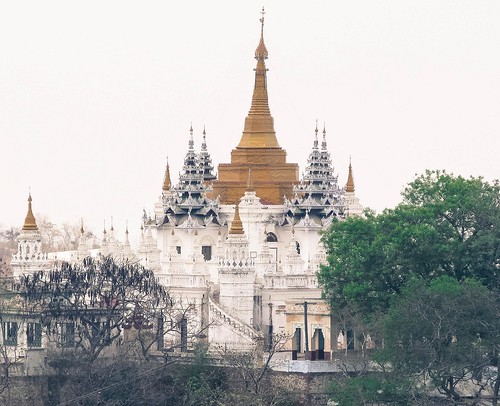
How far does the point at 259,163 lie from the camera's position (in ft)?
279

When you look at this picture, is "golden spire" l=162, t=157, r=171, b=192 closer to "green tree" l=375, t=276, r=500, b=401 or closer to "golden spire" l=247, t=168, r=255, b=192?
"golden spire" l=247, t=168, r=255, b=192

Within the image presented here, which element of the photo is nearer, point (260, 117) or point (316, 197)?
point (316, 197)

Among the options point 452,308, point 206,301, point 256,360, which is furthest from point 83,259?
point 452,308

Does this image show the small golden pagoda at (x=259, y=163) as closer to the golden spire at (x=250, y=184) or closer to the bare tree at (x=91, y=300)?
the golden spire at (x=250, y=184)

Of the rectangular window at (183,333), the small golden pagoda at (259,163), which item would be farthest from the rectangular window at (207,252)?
the rectangular window at (183,333)

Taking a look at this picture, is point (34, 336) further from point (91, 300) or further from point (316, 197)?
point (316, 197)

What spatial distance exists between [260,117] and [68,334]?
54.7ft

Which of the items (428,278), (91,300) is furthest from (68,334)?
(428,278)

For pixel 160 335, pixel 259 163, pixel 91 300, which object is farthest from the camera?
pixel 259 163

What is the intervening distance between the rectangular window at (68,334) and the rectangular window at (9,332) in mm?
1338

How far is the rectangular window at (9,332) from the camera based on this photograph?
7206 centimetres

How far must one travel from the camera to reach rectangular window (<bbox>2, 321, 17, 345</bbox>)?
72062 mm

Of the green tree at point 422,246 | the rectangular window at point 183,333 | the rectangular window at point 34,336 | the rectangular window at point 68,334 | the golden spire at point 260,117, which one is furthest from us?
the golden spire at point 260,117

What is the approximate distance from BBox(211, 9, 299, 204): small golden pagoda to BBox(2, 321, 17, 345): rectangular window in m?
13.3
